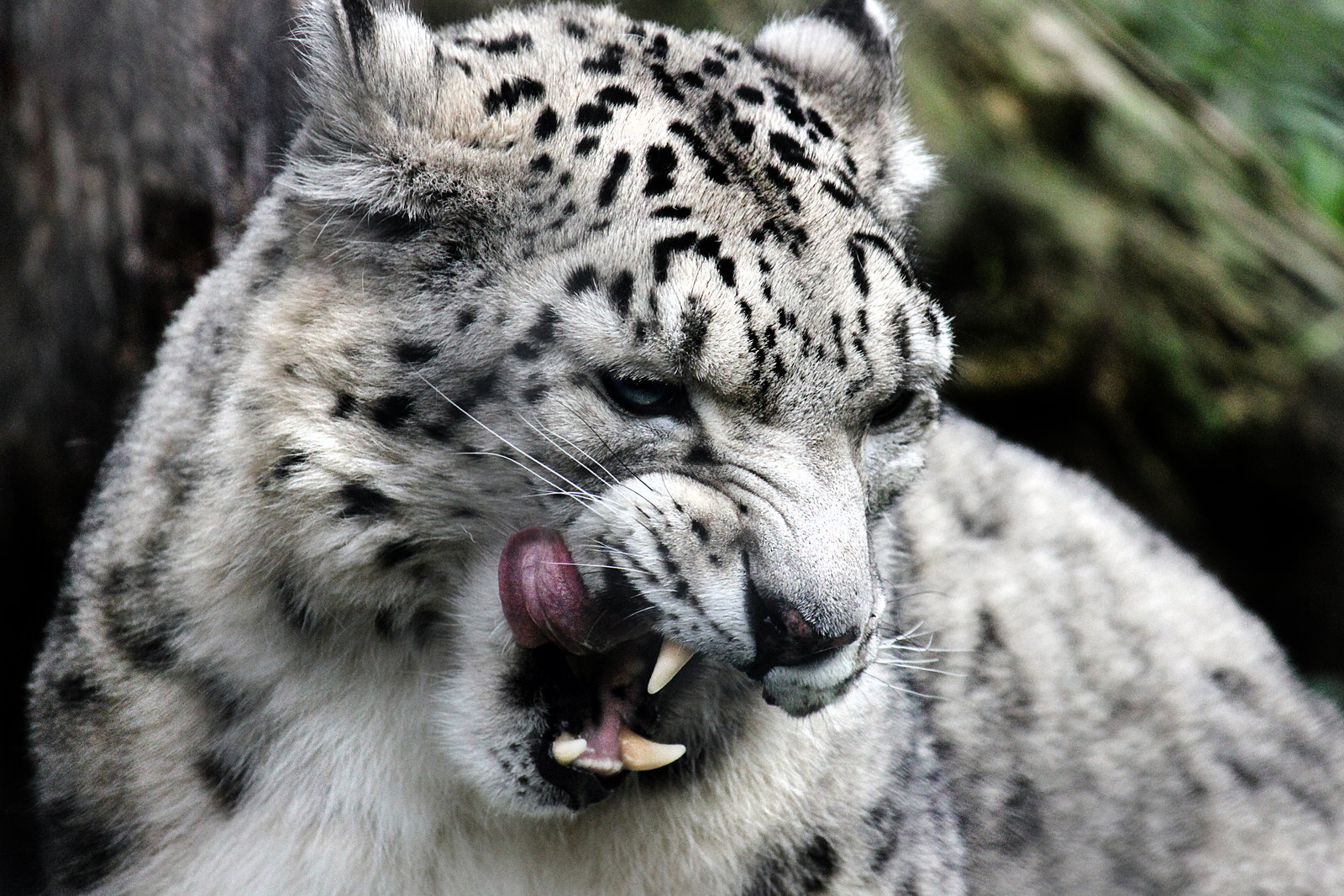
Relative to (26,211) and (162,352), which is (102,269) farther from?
(162,352)

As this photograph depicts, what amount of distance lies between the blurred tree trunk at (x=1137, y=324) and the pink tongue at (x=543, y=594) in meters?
4.19

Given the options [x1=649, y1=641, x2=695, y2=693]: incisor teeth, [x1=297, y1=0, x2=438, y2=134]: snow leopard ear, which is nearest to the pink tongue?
[x1=649, y1=641, x2=695, y2=693]: incisor teeth

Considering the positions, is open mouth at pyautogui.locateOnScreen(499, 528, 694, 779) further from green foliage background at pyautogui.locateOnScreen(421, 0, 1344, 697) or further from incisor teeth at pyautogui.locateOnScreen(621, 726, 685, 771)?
green foliage background at pyautogui.locateOnScreen(421, 0, 1344, 697)

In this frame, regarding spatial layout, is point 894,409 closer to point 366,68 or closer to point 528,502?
point 528,502

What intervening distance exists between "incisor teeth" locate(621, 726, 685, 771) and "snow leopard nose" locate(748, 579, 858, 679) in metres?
0.31

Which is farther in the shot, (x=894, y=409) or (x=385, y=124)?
(x=894, y=409)

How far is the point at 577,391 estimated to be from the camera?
2562 millimetres

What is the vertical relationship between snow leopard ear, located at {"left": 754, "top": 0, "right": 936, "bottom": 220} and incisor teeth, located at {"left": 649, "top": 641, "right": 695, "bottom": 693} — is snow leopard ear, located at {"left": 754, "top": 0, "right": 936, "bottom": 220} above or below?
above

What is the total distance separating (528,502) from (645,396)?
36 cm

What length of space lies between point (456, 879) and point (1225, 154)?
586cm

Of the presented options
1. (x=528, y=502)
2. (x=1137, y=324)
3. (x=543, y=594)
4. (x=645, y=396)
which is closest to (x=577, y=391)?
(x=645, y=396)

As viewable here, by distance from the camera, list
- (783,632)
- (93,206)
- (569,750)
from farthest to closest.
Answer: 1. (93,206)
2. (569,750)
3. (783,632)

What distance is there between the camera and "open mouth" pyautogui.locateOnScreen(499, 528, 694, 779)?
263 centimetres

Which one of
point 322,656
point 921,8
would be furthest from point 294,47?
point 921,8
